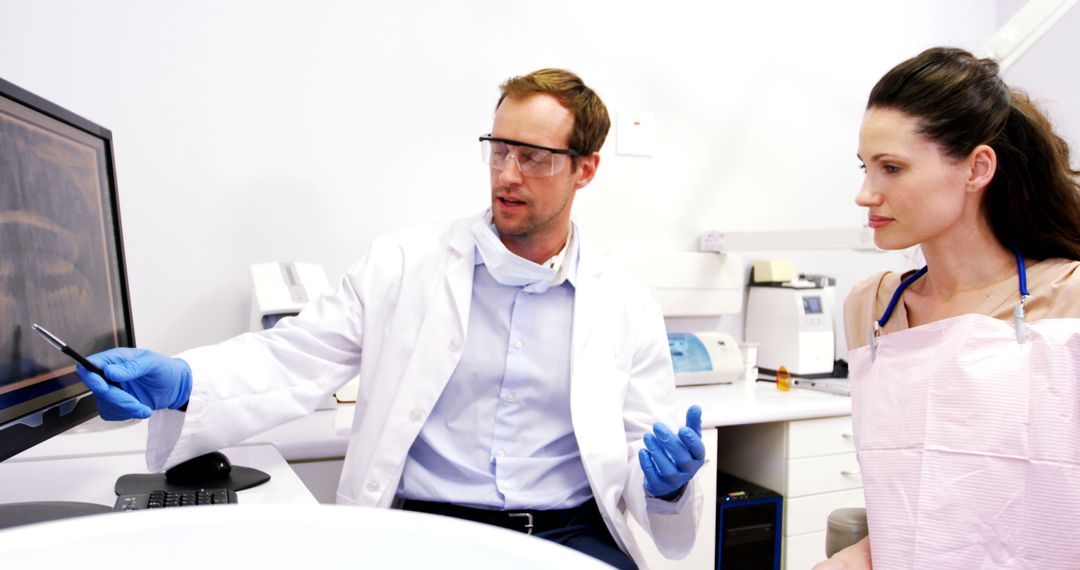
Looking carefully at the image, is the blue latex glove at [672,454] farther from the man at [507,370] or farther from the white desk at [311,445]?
the white desk at [311,445]

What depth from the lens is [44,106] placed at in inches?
37.0

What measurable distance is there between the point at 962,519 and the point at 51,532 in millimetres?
1249

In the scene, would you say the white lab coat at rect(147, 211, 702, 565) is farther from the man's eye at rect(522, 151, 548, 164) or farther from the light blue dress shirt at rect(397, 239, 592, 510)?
the man's eye at rect(522, 151, 548, 164)

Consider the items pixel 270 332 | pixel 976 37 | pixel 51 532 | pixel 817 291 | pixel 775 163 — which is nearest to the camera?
pixel 51 532

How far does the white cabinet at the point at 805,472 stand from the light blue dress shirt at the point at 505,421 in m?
0.81

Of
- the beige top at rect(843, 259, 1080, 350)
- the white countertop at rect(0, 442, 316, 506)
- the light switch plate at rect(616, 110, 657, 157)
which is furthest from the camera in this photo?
the light switch plate at rect(616, 110, 657, 157)

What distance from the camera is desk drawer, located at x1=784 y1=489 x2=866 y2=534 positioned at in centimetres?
217

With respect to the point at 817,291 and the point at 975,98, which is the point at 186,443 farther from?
the point at 817,291

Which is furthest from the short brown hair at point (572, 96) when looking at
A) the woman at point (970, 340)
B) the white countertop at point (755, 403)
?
the white countertop at point (755, 403)

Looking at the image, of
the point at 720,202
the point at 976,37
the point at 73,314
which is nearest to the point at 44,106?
the point at 73,314

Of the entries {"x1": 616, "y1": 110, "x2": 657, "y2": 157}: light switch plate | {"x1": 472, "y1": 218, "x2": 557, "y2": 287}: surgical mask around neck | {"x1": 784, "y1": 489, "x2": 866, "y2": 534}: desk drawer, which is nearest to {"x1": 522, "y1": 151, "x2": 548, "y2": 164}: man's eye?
{"x1": 472, "y1": 218, "x2": 557, "y2": 287}: surgical mask around neck

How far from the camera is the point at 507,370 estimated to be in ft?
5.16

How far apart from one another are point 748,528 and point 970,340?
3.44 feet

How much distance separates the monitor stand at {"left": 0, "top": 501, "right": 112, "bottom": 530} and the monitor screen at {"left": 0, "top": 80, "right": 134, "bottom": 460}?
85 millimetres
